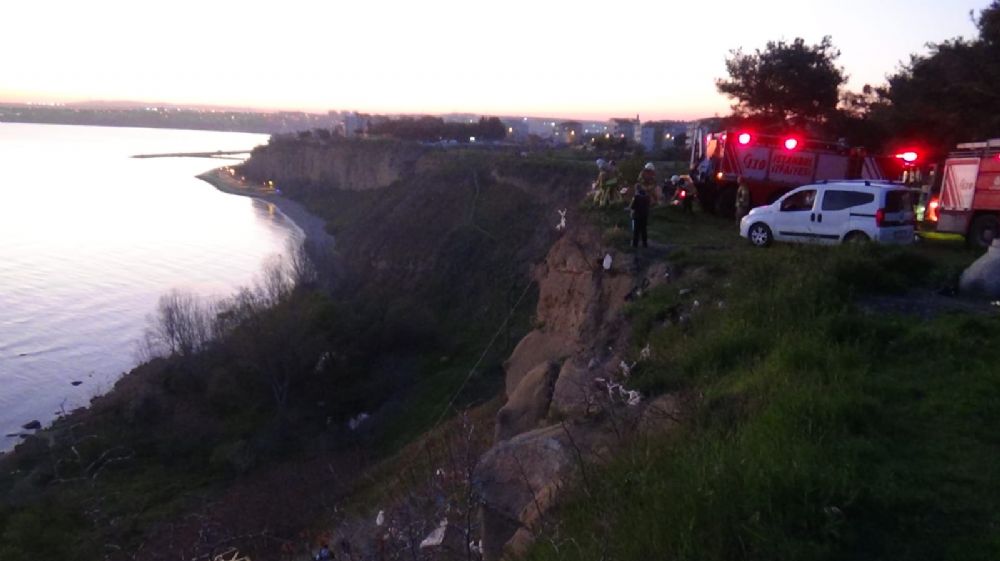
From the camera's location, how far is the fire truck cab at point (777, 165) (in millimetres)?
20000

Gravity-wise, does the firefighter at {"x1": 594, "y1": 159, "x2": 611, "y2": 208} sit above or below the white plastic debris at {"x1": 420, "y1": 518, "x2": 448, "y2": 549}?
above

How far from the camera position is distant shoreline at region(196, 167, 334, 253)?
6669 cm

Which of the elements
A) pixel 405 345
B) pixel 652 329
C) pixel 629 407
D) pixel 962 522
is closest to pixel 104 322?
pixel 405 345

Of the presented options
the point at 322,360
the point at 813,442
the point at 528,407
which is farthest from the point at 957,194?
the point at 322,360

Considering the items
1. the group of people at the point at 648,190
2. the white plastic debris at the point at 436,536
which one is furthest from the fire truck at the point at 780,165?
the white plastic debris at the point at 436,536

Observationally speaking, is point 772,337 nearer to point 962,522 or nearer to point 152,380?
point 962,522

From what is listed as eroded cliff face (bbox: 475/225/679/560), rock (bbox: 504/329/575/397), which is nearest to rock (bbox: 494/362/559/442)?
eroded cliff face (bbox: 475/225/679/560)

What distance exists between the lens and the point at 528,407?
36.7ft

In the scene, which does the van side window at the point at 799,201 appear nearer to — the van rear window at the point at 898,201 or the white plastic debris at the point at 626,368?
the van rear window at the point at 898,201

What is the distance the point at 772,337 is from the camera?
8.62m

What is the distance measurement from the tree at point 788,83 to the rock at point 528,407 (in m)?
23.9

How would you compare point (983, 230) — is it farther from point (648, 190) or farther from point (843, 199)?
point (648, 190)

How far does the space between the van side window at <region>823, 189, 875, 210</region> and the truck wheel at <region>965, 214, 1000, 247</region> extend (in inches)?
94.0

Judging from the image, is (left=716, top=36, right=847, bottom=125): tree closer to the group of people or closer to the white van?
the group of people
